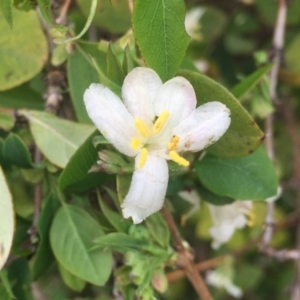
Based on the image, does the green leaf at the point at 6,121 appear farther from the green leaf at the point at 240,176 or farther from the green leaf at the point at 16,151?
the green leaf at the point at 240,176

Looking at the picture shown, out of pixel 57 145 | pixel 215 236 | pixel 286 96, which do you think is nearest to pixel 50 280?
pixel 215 236

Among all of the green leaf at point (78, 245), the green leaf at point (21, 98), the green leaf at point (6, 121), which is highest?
the green leaf at point (6, 121)

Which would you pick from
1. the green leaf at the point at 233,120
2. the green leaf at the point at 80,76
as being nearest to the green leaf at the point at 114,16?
the green leaf at the point at 80,76

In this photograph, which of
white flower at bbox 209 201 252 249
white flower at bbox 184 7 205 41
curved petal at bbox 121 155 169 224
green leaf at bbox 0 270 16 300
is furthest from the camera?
white flower at bbox 184 7 205 41

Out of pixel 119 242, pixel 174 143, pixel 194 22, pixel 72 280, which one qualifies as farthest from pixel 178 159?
pixel 194 22

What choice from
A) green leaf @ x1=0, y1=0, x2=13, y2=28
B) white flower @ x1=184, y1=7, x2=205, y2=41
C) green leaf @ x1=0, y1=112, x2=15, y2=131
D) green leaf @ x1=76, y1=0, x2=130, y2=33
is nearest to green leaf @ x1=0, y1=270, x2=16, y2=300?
green leaf @ x1=0, y1=112, x2=15, y2=131

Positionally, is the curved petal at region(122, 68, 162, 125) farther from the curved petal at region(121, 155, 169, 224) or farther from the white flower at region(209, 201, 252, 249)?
the white flower at region(209, 201, 252, 249)

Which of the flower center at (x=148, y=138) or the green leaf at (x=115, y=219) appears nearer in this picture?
the flower center at (x=148, y=138)
